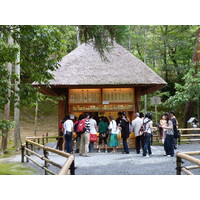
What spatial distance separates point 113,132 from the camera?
6762 millimetres

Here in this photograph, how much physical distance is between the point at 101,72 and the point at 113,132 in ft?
6.16

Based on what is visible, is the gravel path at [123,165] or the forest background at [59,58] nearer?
the forest background at [59,58]

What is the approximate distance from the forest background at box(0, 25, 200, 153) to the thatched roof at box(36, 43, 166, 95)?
533 millimetres

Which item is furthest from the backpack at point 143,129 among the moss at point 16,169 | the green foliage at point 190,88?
the green foliage at point 190,88

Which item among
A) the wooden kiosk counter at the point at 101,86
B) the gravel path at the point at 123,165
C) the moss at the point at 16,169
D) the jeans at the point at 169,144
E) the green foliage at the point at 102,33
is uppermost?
the green foliage at the point at 102,33

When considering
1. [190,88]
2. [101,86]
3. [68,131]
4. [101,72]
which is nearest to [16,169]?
[68,131]

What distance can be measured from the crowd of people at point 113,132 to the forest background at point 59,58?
1.19m

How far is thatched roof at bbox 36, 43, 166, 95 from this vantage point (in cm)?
730

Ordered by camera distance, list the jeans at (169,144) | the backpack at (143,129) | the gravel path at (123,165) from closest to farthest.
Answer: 1. the gravel path at (123,165)
2. the jeans at (169,144)
3. the backpack at (143,129)

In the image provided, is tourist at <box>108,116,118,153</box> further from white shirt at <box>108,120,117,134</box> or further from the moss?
the moss

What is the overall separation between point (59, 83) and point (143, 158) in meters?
2.85

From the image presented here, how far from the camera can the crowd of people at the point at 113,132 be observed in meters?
6.01

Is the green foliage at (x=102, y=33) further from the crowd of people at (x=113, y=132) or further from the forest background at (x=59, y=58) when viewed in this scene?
the crowd of people at (x=113, y=132)

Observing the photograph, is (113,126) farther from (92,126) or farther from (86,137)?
(86,137)
